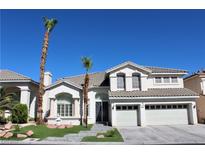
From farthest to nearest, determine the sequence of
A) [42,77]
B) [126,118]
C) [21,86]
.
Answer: [21,86]
[126,118]
[42,77]

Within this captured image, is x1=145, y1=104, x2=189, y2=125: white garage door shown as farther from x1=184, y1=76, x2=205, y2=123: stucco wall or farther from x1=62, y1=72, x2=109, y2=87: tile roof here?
x1=62, y1=72, x2=109, y2=87: tile roof

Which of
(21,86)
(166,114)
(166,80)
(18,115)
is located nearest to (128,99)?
(166,114)

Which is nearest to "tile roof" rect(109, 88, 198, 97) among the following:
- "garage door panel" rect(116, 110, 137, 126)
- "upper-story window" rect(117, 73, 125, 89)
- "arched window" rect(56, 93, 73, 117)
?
"upper-story window" rect(117, 73, 125, 89)

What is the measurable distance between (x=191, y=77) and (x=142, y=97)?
10071 millimetres

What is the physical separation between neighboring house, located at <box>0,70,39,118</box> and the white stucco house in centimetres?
184

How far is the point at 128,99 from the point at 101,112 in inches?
168

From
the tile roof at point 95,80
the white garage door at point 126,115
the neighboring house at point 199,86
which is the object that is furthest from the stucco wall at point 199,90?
the tile roof at point 95,80

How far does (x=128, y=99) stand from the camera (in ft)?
76.6

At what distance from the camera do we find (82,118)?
24.8 meters

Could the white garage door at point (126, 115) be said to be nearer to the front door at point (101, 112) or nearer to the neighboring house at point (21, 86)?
the front door at point (101, 112)

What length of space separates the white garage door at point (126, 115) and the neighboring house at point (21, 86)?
9790 mm

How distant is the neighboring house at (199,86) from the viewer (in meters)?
25.4

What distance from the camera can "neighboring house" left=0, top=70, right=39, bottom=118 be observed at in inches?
971

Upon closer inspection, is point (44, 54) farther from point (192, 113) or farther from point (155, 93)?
point (192, 113)
